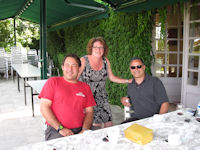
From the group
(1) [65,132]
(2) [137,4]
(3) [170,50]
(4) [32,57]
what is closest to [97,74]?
(1) [65,132]

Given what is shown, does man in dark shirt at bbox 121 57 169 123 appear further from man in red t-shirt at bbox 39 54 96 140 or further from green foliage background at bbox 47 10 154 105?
green foliage background at bbox 47 10 154 105

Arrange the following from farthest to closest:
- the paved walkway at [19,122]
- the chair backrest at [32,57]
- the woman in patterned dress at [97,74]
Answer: the chair backrest at [32,57]
the paved walkway at [19,122]
the woman in patterned dress at [97,74]

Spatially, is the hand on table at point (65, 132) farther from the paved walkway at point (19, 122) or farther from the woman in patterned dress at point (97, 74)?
the paved walkway at point (19, 122)

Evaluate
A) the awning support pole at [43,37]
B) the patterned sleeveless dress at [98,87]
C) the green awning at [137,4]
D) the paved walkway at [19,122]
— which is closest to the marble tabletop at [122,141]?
the patterned sleeveless dress at [98,87]

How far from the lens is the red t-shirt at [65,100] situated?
2.28 m

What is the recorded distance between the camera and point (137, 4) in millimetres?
3924

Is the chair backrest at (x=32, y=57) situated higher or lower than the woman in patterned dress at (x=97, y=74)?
higher

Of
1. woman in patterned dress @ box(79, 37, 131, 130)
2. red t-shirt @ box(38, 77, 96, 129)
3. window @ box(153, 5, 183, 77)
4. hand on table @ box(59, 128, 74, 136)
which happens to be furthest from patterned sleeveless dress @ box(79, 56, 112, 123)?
window @ box(153, 5, 183, 77)

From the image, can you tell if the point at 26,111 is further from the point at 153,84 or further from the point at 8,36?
the point at 8,36

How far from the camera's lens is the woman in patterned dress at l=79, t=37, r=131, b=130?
299 centimetres

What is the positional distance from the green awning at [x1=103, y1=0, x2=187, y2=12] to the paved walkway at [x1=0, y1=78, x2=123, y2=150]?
2.29 m

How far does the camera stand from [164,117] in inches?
90.2

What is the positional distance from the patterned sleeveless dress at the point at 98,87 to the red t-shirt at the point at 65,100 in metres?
0.63

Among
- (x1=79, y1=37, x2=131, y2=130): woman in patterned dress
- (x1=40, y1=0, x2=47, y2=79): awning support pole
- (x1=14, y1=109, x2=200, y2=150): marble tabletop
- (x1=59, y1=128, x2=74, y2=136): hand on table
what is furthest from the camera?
(x1=40, y1=0, x2=47, y2=79): awning support pole
